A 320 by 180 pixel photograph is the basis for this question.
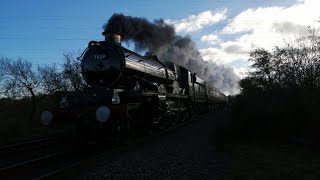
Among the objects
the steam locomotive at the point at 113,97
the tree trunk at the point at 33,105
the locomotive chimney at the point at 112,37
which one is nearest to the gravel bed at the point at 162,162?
the steam locomotive at the point at 113,97

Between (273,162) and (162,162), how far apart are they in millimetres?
2632

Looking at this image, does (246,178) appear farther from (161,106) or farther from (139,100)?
(161,106)

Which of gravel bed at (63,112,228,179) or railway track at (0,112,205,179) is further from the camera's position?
railway track at (0,112,205,179)

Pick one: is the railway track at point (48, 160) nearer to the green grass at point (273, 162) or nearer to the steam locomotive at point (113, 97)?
the steam locomotive at point (113, 97)

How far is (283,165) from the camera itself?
8.37 m

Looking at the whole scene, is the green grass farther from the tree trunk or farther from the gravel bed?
the tree trunk

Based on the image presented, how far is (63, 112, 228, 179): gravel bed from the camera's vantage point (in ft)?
25.3

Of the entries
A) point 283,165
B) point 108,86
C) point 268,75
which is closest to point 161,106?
point 108,86

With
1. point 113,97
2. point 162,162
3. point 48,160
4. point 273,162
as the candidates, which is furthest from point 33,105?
point 273,162

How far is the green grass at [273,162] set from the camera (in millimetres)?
7266

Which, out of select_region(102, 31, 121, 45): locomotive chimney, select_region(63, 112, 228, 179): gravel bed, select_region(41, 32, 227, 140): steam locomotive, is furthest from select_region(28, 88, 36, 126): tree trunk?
select_region(63, 112, 228, 179): gravel bed

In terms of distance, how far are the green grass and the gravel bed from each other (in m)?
0.43

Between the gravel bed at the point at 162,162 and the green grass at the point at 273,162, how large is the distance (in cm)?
43

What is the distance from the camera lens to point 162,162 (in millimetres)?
9055
